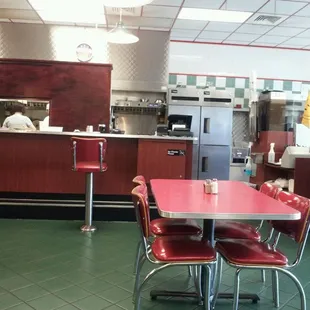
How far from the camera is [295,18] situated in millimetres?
6480

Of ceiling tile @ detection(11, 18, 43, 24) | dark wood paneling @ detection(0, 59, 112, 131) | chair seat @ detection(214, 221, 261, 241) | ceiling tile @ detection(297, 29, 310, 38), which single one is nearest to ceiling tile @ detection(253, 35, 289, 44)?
ceiling tile @ detection(297, 29, 310, 38)

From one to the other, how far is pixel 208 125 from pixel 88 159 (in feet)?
11.7

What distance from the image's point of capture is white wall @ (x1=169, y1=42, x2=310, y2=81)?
8.41m

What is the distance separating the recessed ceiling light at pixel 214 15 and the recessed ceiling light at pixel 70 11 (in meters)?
1.48

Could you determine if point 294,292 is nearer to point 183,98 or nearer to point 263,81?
point 183,98

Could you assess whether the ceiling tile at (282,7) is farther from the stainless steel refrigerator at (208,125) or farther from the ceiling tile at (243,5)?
the stainless steel refrigerator at (208,125)

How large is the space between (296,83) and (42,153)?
20.2 ft

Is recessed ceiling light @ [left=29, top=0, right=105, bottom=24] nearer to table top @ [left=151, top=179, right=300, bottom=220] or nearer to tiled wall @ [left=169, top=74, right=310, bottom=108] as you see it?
tiled wall @ [left=169, top=74, right=310, bottom=108]

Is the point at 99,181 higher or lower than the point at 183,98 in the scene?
lower

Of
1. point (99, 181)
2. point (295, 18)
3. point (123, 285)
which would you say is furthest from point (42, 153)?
point (295, 18)

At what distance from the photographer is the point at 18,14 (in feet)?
23.1

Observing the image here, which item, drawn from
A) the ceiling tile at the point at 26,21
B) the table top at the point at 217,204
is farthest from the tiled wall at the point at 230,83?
the table top at the point at 217,204

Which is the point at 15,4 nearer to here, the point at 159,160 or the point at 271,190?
the point at 159,160

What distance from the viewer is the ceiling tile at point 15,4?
6.31 metres
